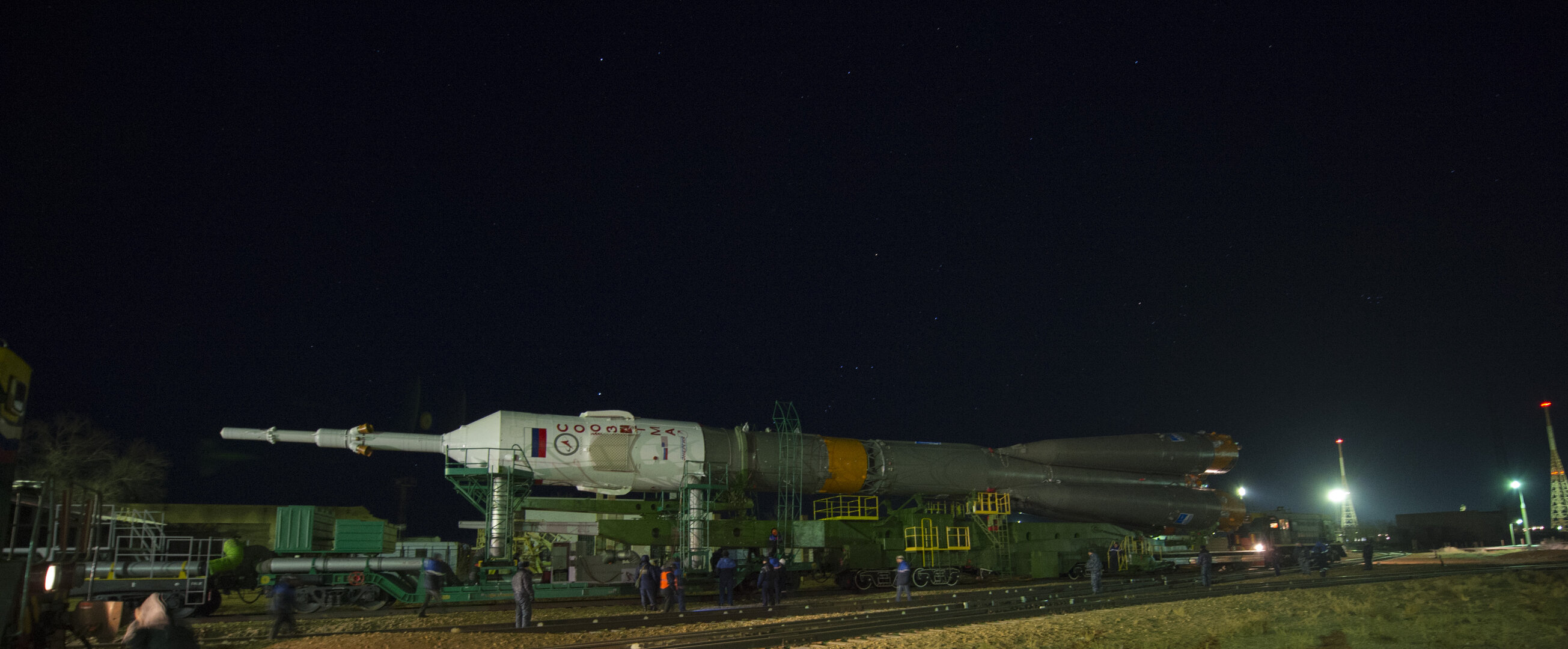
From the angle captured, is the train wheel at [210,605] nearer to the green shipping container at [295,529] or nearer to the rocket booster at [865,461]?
the green shipping container at [295,529]

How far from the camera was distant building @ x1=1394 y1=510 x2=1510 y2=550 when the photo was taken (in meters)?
43.7

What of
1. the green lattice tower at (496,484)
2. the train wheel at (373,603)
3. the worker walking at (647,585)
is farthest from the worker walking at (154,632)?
the green lattice tower at (496,484)

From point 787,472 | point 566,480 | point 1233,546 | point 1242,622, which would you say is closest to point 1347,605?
point 1242,622

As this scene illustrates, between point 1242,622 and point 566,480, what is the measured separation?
15864mm

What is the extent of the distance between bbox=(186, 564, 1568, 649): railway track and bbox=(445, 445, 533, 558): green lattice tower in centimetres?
495

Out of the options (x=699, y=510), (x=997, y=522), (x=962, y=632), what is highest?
(x=699, y=510)

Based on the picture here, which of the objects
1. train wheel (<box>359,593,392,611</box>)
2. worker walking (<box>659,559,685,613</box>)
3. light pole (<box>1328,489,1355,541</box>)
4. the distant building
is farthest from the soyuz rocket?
light pole (<box>1328,489,1355,541</box>)

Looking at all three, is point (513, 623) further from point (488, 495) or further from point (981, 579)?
point (981, 579)

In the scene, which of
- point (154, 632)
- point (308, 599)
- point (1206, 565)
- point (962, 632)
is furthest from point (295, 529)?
point (1206, 565)

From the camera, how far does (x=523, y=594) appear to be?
45.3ft

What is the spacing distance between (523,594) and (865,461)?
13728mm

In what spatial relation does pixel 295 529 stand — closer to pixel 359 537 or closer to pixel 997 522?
pixel 359 537

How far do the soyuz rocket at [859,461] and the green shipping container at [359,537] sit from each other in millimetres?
3771

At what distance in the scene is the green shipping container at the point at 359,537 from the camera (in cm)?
1755
